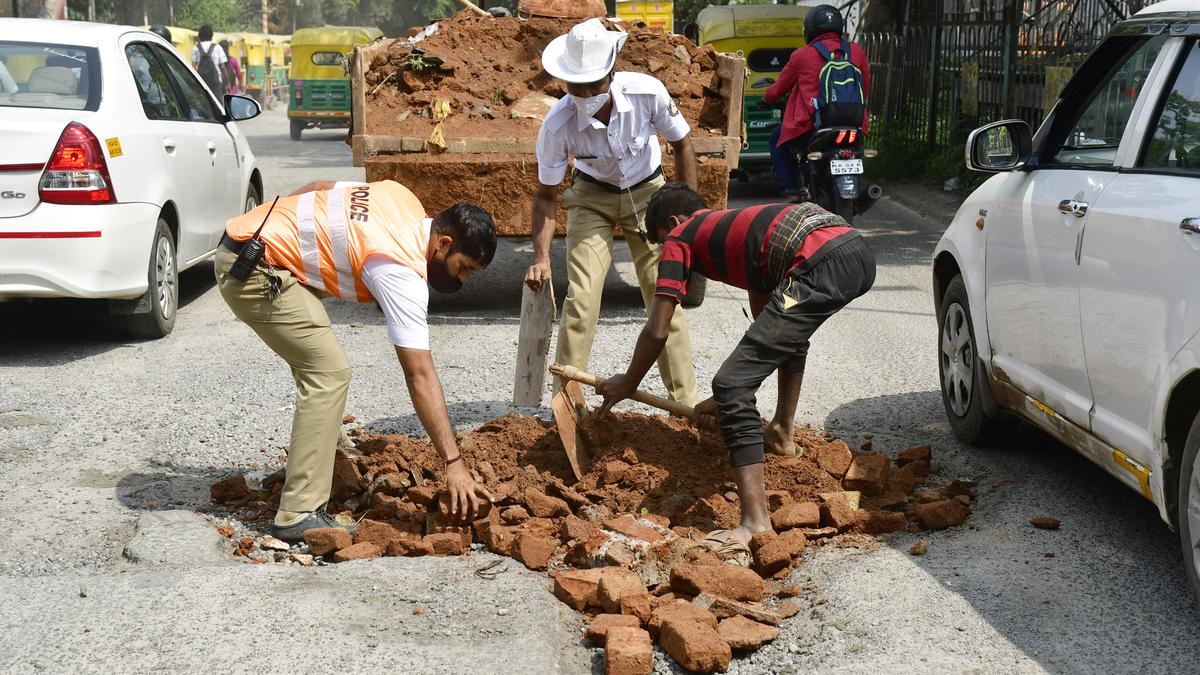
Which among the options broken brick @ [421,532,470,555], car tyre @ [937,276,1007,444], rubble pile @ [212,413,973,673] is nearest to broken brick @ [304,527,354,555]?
rubble pile @ [212,413,973,673]

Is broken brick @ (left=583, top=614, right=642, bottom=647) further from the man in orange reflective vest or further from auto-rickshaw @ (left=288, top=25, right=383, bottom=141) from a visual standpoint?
auto-rickshaw @ (left=288, top=25, right=383, bottom=141)

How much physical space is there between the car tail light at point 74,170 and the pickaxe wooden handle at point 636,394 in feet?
11.3

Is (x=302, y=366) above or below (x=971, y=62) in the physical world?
below

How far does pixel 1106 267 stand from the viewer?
4.29 m

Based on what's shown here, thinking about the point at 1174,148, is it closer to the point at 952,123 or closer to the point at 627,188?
the point at 627,188

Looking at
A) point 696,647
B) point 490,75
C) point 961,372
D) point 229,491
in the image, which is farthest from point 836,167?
point 696,647

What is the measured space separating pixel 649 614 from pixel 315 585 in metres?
1.11

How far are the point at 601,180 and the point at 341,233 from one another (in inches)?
72.9

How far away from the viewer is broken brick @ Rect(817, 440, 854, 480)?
544cm

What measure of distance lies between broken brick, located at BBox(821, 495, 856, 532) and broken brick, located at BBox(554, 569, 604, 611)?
103 centimetres

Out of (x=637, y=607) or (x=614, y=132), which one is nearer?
(x=637, y=607)

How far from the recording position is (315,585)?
4.25 m

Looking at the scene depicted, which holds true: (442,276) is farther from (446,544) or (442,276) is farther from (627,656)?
(627,656)

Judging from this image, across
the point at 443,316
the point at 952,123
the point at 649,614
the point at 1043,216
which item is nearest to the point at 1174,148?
the point at 1043,216
